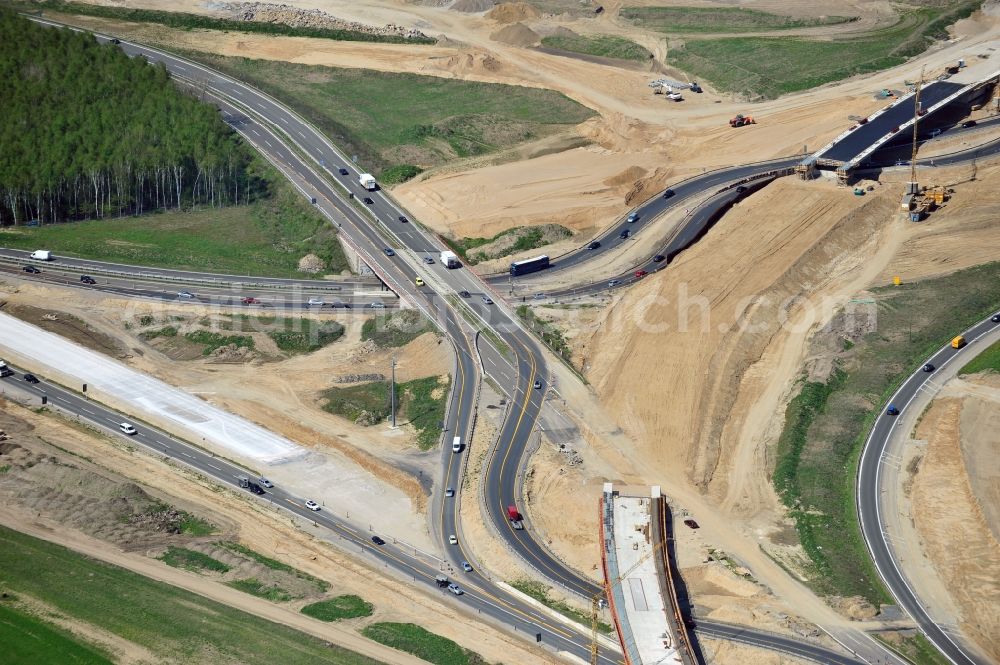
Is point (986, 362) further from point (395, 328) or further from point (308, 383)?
point (308, 383)

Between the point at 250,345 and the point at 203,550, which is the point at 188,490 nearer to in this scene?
the point at 203,550

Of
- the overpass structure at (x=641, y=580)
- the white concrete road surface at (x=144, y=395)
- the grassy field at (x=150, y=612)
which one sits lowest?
the grassy field at (x=150, y=612)

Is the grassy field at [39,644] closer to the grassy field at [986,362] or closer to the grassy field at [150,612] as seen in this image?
the grassy field at [150,612]

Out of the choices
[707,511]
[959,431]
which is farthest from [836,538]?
[959,431]

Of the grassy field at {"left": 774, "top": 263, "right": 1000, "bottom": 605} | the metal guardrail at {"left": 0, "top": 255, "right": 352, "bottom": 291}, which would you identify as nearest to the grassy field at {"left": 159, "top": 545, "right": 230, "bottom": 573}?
the grassy field at {"left": 774, "top": 263, "right": 1000, "bottom": 605}

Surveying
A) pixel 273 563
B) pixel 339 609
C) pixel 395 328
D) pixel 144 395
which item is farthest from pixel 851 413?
pixel 144 395

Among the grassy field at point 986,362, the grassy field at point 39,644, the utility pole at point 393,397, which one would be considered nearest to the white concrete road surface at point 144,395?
the utility pole at point 393,397
